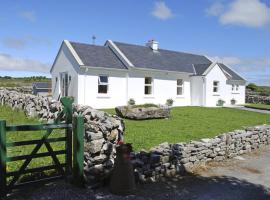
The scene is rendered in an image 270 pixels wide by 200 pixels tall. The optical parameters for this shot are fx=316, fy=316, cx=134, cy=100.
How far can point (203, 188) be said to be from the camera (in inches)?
295

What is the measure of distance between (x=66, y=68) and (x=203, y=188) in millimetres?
18966

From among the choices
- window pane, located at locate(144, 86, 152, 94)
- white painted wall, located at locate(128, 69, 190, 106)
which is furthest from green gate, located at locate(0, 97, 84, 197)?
window pane, located at locate(144, 86, 152, 94)

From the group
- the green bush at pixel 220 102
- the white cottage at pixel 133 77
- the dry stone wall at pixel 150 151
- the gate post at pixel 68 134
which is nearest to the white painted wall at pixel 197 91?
the white cottage at pixel 133 77

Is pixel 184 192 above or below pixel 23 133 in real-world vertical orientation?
below

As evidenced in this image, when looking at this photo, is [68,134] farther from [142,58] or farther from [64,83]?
[142,58]

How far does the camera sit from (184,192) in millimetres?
7145

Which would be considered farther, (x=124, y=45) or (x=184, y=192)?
(x=124, y=45)

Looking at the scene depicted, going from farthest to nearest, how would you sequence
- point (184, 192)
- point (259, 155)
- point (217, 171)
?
1. point (259, 155)
2. point (217, 171)
3. point (184, 192)

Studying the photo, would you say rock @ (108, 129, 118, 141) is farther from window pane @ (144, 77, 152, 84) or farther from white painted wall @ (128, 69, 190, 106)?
window pane @ (144, 77, 152, 84)

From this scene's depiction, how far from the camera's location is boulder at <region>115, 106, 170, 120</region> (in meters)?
17.0

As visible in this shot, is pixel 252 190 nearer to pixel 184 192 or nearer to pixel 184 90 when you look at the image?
pixel 184 192

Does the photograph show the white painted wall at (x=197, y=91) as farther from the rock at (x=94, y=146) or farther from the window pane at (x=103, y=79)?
the rock at (x=94, y=146)

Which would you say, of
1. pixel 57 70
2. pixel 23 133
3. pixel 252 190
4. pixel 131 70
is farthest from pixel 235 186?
pixel 57 70

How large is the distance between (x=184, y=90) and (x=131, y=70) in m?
6.69
